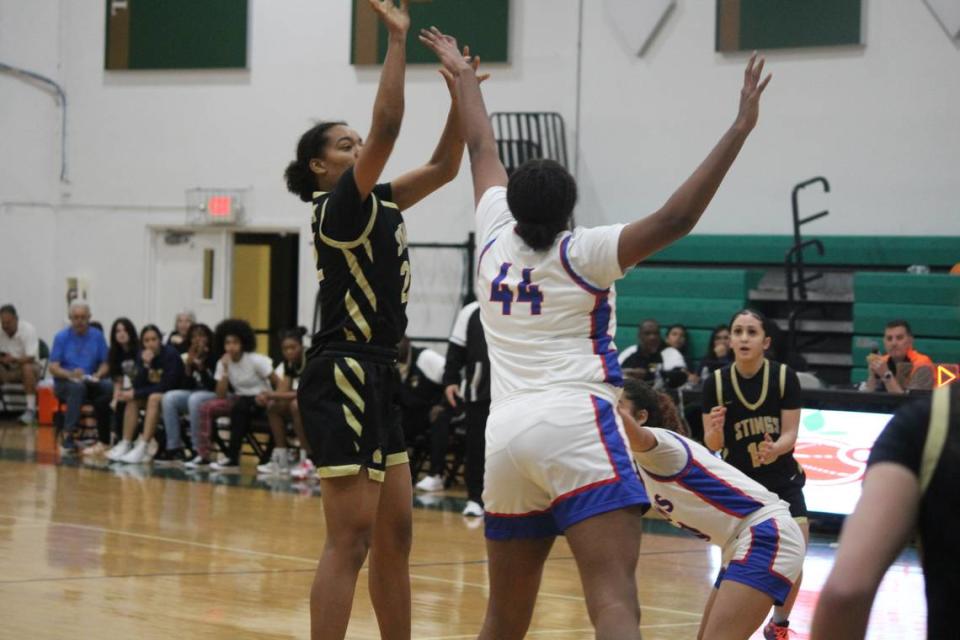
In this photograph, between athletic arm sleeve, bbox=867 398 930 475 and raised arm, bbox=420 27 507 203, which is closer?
athletic arm sleeve, bbox=867 398 930 475

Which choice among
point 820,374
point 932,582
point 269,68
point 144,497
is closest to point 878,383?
point 820,374

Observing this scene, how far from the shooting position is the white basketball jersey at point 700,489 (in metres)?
4.47

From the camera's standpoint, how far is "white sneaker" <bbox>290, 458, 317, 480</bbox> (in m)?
12.3

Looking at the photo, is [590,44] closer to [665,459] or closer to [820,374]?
[820,374]

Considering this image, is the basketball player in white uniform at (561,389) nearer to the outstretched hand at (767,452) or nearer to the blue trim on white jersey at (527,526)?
the blue trim on white jersey at (527,526)

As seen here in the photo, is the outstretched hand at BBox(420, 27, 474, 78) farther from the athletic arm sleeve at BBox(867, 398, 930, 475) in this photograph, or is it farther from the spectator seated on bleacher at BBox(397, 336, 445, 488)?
the spectator seated on bleacher at BBox(397, 336, 445, 488)

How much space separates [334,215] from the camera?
161 inches

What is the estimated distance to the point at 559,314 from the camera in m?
3.45

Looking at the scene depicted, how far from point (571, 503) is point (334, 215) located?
4.12 ft

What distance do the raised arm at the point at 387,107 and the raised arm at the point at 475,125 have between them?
12 cm

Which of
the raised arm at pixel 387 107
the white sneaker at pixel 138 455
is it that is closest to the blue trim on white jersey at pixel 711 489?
the raised arm at pixel 387 107

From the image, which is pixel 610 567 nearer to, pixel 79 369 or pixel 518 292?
pixel 518 292

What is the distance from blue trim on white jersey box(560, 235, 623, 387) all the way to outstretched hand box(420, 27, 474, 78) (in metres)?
0.74

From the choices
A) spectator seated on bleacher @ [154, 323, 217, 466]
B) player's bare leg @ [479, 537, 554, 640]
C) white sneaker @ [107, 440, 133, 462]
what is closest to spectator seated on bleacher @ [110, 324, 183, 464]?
white sneaker @ [107, 440, 133, 462]
